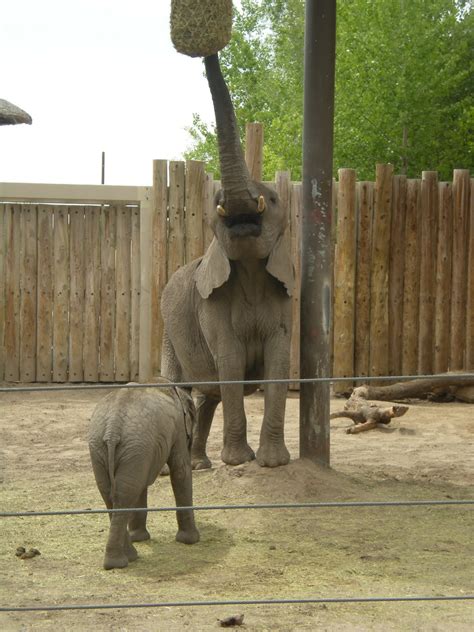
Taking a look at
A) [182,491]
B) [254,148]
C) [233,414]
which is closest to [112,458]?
[182,491]

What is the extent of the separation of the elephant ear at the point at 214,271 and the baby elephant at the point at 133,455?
1564 mm

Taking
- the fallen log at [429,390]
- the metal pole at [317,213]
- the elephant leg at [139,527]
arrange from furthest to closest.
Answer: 1. the fallen log at [429,390]
2. the metal pole at [317,213]
3. the elephant leg at [139,527]

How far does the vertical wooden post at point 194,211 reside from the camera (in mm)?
12305

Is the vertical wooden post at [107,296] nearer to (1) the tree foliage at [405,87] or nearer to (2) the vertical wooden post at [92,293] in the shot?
(2) the vertical wooden post at [92,293]

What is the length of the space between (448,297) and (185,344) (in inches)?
217

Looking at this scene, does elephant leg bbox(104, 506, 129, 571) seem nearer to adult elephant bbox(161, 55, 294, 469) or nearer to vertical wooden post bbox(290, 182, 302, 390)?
adult elephant bbox(161, 55, 294, 469)

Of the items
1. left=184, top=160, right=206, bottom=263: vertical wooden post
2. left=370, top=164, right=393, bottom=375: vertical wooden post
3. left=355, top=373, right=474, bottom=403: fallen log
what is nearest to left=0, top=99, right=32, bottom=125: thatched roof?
left=355, top=373, right=474, bottom=403: fallen log

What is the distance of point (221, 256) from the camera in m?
7.39

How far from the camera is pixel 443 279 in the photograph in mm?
12703

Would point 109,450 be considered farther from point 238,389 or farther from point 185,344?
point 185,344

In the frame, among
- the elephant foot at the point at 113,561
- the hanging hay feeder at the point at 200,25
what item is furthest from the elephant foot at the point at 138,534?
the hanging hay feeder at the point at 200,25

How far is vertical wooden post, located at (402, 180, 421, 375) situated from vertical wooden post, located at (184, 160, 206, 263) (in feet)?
8.18

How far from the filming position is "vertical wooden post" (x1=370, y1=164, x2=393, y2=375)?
40.9 ft

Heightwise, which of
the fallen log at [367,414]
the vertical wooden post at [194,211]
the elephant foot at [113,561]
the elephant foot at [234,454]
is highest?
the vertical wooden post at [194,211]
